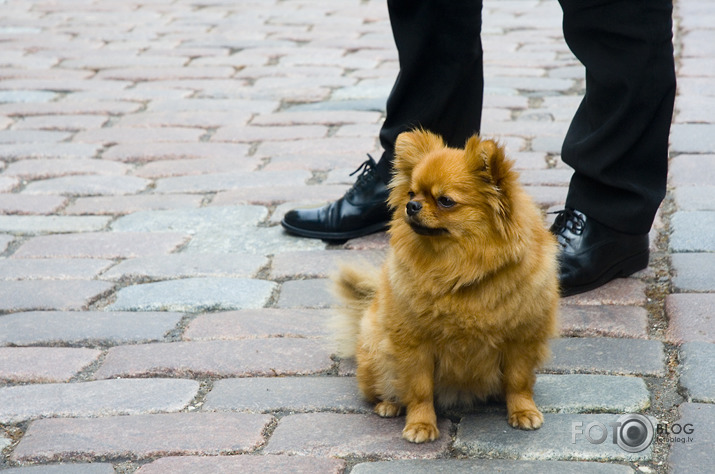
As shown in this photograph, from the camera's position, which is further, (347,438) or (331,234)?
(331,234)

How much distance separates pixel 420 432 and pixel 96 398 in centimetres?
97

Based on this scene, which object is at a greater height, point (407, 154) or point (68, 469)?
point (407, 154)

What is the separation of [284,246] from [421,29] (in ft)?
3.41

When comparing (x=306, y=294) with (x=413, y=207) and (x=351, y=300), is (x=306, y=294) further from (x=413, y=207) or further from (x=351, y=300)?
(x=413, y=207)

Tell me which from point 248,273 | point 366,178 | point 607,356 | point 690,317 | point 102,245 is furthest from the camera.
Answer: point 366,178

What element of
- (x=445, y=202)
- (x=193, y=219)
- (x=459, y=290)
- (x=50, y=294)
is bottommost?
(x=193, y=219)

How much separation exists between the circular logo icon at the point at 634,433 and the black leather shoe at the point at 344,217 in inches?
63.1

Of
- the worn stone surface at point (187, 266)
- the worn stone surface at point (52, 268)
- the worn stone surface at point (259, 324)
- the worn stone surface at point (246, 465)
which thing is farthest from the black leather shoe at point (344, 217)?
the worn stone surface at point (246, 465)

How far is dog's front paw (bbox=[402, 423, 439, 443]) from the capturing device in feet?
7.82

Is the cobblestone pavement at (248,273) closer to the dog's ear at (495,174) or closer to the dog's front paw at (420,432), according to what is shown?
the dog's front paw at (420,432)

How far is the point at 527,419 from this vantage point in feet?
7.89

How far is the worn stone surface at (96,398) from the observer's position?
258 cm

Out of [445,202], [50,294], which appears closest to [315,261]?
[50,294]

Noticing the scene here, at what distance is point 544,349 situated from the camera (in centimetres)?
247
